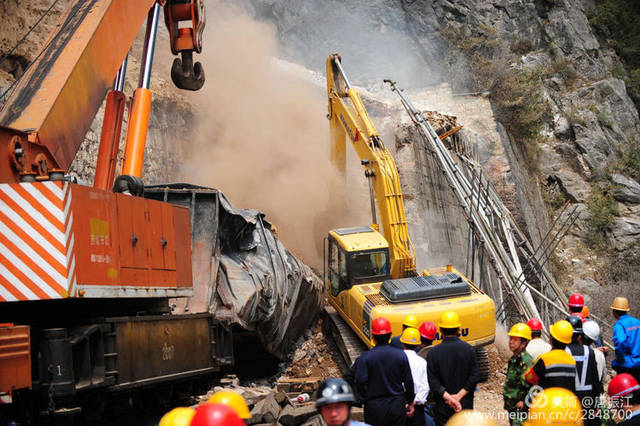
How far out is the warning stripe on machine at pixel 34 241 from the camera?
5.13 meters

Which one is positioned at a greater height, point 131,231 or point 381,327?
point 131,231

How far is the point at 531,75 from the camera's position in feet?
90.6

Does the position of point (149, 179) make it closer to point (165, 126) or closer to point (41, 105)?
point (165, 126)

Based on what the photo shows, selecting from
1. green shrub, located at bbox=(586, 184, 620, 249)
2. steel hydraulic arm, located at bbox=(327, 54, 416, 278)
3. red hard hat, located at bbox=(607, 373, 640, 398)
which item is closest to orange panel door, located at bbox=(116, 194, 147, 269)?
red hard hat, located at bbox=(607, 373, 640, 398)

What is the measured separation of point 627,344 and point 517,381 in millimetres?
1702

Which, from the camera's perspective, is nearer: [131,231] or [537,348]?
[537,348]

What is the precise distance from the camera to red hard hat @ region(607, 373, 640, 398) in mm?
3992

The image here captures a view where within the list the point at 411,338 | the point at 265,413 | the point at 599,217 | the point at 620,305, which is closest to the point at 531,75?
the point at 599,217

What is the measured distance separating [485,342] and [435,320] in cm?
121

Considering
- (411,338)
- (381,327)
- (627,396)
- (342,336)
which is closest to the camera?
(627,396)

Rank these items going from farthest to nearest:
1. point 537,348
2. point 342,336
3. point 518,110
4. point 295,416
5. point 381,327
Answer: point 518,110, point 342,336, point 295,416, point 537,348, point 381,327

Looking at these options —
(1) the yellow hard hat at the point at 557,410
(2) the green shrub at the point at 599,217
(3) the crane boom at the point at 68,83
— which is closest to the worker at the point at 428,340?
(1) the yellow hard hat at the point at 557,410

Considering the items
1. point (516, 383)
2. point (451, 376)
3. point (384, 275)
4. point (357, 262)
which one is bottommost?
point (516, 383)

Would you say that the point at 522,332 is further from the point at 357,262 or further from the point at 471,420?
the point at 357,262
